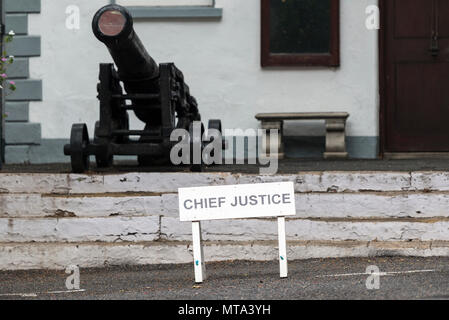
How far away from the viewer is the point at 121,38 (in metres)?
8.18

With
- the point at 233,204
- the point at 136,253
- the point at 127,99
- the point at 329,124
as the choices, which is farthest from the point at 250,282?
the point at 329,124

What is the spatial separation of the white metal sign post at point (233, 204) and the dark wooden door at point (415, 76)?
5.29 meters

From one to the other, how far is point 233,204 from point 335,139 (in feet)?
16.0

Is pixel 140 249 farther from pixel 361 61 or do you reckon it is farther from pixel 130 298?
pixel 361 61

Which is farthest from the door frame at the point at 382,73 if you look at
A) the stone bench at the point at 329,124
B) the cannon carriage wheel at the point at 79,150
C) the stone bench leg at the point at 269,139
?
the cannon carriage wheel at the point at 79,150

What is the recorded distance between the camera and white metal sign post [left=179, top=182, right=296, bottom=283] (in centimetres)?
630

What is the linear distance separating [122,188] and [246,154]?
3.39 meters

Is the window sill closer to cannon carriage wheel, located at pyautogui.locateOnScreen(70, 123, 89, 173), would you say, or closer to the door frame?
the door frame

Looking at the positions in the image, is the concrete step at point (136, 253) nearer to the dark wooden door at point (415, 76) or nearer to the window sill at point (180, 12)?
the dark wooden door at point (415, 76)

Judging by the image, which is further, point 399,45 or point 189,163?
point 399,45

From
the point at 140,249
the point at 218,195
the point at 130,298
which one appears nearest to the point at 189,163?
the point at 140,249

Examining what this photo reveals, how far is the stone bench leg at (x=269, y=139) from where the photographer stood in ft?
36.2

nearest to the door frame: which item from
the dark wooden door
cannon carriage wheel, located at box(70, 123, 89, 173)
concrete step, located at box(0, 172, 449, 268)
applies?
the dark wooden door

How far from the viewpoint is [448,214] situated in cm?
771
